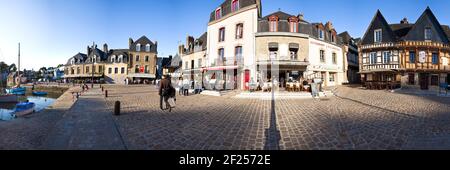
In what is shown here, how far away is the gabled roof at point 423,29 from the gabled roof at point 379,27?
1.47m

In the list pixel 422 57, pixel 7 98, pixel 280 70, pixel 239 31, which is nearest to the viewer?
pixel 280 70

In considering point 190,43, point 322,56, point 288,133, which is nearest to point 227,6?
point 190,43

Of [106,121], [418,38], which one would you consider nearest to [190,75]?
[106,121]

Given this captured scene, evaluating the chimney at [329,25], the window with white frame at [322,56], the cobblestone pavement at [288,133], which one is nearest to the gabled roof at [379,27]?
the chimney at [329,25]

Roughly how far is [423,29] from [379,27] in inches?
155

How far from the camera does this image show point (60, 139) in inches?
150

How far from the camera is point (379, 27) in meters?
19.6

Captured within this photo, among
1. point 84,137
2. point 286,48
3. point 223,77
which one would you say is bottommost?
point 84,137

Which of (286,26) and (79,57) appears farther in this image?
(79,57)

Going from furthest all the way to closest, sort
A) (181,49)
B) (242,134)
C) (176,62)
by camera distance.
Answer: (176,62) < (181,49) < (242,134)

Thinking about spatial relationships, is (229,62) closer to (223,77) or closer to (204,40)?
(223,77)
